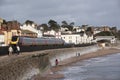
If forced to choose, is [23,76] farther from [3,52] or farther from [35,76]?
[3,52]

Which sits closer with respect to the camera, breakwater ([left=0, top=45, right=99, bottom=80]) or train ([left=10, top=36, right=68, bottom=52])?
breakwater ([left=0, top=45, right=99, bottom=80])

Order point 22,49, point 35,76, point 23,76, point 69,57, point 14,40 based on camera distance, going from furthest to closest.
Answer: point 69,57 < point 14,40 < point 22,49 < point 35,76 < point 23,76

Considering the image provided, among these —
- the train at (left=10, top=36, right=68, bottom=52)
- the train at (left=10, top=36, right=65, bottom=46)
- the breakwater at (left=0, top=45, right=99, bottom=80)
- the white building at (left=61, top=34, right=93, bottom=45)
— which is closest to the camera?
the breakwater at (left=0, top=45, right=99, bottom=80)

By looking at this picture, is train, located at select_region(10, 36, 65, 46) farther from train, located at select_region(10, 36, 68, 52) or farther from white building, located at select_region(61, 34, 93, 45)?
white building, located at select_region(61, 34, 93, 45)

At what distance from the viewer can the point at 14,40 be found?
58125 millimetres

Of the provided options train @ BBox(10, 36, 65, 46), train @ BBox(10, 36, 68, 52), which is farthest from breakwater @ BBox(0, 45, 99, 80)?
train @ BBox(10, 36, 65, 46)

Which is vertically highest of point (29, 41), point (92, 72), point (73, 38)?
point (73, 38)

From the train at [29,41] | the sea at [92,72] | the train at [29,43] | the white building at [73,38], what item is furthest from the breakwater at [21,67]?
the white building at [73,38]

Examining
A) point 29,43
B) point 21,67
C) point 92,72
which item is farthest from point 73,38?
point 21,67

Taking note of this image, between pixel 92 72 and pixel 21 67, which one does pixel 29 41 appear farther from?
pixel 21 67

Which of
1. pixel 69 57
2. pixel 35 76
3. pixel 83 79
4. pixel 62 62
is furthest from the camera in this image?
pixel 69 57

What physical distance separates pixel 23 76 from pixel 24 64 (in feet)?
6.80

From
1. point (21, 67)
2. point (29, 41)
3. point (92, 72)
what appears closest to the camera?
point (21, 67)

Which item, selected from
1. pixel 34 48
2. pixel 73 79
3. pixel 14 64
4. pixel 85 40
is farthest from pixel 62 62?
pixel 85 40
